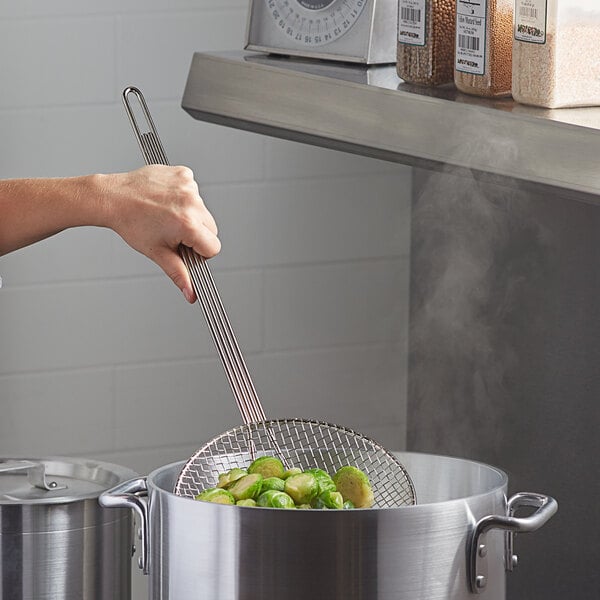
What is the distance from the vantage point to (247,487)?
35.5 inches

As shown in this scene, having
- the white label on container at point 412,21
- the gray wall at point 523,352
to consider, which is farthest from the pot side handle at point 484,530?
the gray wall at point 523,352

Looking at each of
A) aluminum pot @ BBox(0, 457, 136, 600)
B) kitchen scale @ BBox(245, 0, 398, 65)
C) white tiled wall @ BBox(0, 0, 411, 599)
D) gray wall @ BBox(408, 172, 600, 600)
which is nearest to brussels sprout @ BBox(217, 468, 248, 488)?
aluminum pot @ BBox(0, 457, 136, 600)

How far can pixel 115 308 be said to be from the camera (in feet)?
5.71

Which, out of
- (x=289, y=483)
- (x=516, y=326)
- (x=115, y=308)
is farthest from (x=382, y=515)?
(x=115, y=308)

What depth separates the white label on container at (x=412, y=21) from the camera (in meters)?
1.19

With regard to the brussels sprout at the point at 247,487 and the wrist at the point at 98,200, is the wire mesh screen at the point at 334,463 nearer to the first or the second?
the brussels sprout at the point at 247,487

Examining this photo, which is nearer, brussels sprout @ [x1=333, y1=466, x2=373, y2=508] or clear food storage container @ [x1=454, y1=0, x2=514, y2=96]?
brussels sprout @ [x1=333, y1=466, x2=373, y2=508]

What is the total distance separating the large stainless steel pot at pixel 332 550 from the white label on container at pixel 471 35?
0.41m

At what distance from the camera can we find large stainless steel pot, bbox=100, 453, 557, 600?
0.81 meters

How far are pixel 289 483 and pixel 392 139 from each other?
377mm

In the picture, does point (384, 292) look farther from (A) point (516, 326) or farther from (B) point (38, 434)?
(B) point (38, 434)

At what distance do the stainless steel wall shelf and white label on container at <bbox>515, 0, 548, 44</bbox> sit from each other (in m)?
0.06

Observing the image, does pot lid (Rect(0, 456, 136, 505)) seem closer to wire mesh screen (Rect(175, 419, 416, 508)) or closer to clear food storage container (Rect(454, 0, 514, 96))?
wire mesh screen (Rect(175, 419, 416, 508))

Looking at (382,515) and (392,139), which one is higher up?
(392,139)
